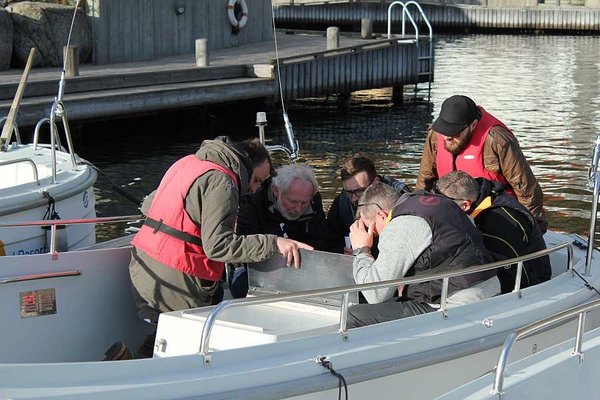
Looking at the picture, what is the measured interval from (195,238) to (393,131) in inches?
527

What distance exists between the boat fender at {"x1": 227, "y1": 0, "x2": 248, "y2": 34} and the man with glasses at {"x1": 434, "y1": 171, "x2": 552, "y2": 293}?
15803 millimetres

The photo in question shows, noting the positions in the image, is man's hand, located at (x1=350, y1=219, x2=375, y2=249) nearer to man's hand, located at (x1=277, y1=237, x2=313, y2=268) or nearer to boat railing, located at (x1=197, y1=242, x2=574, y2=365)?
man's hand, located at (x1=277, y1=237, x2=313, y2=268)

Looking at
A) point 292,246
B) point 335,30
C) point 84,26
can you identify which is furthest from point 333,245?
point 335,30

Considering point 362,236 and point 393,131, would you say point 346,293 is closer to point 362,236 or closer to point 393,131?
point 362,236

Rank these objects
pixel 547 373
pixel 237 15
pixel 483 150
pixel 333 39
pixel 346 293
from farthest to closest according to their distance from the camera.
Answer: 1. pixel 237 15
2. pixel 333 39
3. pixel 483 150
4. pixel 346 293
5. pixel 547 373

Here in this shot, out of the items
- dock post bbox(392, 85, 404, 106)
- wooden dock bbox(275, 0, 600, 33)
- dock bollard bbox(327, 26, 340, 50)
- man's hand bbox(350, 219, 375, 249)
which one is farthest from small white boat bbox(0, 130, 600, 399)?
wooden dock bbox(275, 0, 600, 33)

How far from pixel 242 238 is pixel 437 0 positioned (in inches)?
1534

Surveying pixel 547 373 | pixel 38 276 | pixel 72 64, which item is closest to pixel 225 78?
pixel 72 64

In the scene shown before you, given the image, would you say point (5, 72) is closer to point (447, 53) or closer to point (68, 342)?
point (68, 342)

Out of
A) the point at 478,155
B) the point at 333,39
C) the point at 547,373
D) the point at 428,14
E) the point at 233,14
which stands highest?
the point at 233,14

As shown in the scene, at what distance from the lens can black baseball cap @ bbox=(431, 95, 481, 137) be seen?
5906 millimetres

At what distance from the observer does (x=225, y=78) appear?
55.6ft

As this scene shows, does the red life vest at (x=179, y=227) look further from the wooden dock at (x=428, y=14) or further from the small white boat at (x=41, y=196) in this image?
the wooden dock at (x=428, y=14)

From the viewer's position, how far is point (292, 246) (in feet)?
15.9
